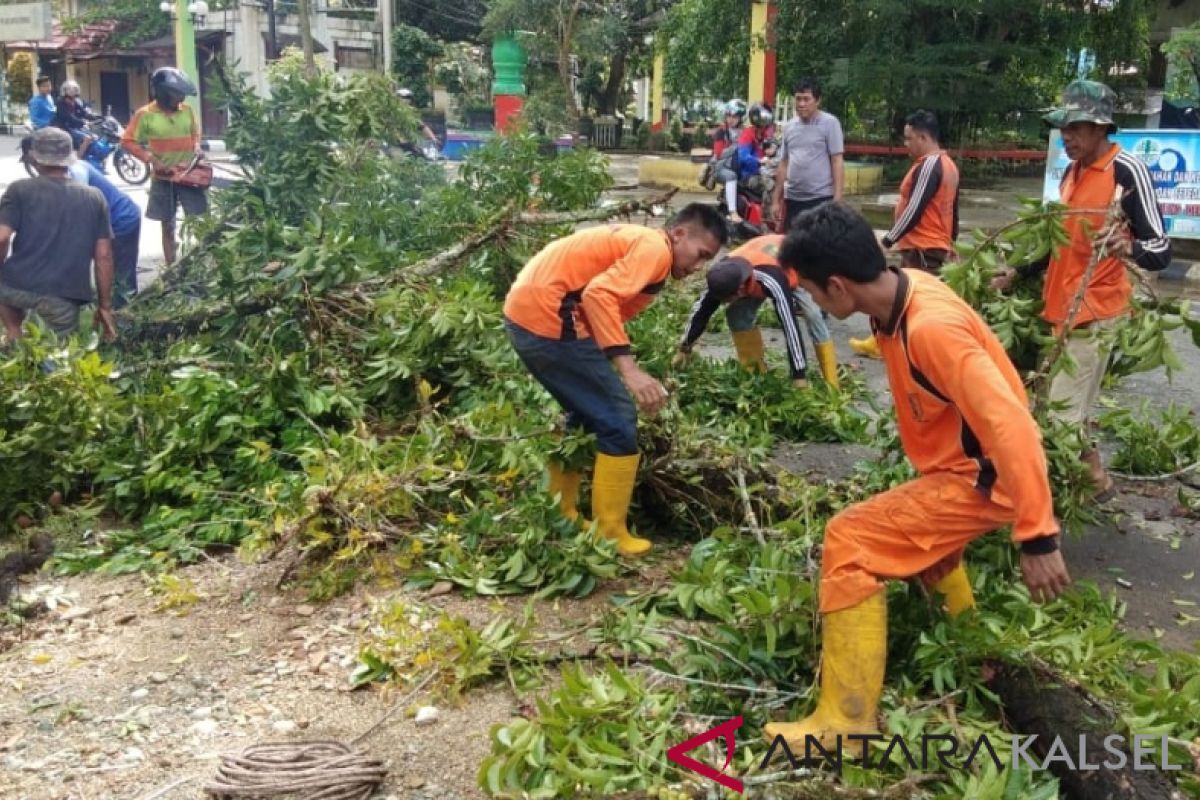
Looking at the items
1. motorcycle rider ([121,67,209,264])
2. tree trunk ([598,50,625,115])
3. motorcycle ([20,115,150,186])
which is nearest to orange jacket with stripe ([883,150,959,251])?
motorcycle rider ([121,67,209,264])

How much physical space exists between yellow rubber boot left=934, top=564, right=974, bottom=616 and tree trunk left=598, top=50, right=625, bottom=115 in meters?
29.7

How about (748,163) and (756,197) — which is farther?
(756,197)

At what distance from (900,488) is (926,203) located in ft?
14.2

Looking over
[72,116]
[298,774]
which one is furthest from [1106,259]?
[72,116]

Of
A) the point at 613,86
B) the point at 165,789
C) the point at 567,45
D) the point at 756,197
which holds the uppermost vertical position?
the point at 567,45

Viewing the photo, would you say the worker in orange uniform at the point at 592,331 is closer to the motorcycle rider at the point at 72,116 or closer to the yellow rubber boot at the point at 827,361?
the yellow rubber boot at the point at 827,361

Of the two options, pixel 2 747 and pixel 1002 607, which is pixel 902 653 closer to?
pixel 1002 607

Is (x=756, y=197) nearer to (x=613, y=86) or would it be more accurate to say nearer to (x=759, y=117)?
(x=759, y=117)

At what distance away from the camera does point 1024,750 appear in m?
3.08

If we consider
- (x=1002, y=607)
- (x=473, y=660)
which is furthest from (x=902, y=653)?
(x=473, y=660)

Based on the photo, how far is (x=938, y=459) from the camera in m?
3.14

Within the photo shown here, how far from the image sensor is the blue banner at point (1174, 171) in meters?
11.6

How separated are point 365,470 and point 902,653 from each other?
7.99 ft

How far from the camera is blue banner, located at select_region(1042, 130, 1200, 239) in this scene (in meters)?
11.6
